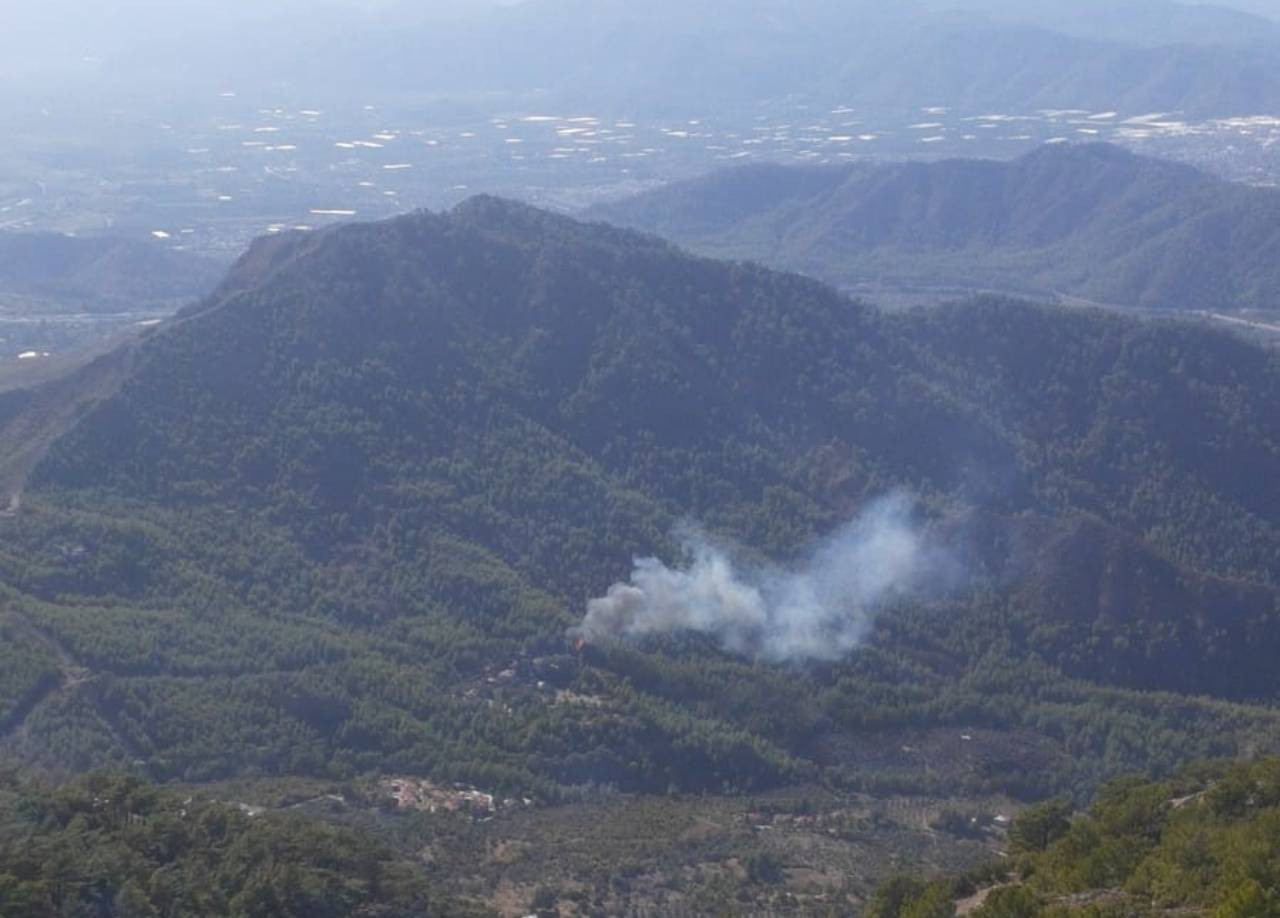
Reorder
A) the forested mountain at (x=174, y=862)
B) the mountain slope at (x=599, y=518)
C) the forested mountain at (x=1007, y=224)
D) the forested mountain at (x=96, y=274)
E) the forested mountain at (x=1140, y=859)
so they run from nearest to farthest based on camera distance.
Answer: the forested mountain at (x=1140, y=859), the forested mountain at (x=174, y=862), the mountain slope at (x=599, y=518), the forested mountain at (x=96, y=274), the forested mountain at (x=1007, y=224)

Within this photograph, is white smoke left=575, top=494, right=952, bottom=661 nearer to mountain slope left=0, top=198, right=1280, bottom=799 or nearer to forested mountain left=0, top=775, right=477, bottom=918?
mountain slope left=0, top=198, right=1280, bottom=799

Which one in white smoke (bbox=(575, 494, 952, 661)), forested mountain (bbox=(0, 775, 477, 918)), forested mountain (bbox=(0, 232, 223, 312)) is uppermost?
forested mountain (bbox=(0, 775, 477, 918))

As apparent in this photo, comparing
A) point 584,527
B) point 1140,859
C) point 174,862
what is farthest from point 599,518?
point 1140,859

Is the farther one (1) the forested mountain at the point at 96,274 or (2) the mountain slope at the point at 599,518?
(1) the forested mountain at the point at 96,274

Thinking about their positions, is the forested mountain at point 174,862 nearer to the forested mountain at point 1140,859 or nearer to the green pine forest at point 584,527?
the green pine forest at point 584,527

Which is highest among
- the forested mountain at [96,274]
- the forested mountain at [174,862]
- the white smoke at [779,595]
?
the forested mountain at [174,862]

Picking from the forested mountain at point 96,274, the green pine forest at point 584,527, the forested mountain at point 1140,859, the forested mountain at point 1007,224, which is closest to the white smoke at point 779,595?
the green pine forest at point 584,527

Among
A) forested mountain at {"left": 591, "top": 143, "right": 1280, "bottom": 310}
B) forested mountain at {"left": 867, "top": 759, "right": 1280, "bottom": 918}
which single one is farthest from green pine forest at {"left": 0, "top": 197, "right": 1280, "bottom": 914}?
forested mountain at {"left": 591, "top": 143, "right": 1280, "bottom": 310}
